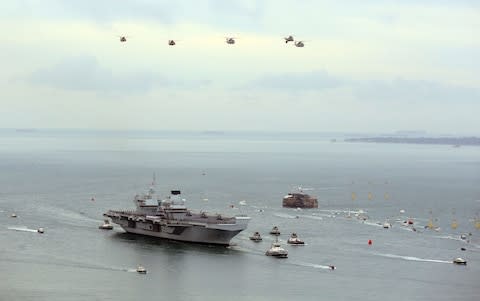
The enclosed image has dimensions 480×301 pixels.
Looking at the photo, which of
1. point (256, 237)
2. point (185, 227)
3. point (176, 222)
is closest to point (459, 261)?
point (256, 237)

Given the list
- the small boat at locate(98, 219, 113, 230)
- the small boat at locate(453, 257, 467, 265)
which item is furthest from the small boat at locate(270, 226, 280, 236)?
the small boat at locate(453, 257, 467, 265)

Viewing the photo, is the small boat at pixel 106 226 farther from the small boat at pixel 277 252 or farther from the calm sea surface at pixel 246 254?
the small boat at pixel 277 252

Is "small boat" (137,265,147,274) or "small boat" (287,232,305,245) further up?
"small boat" (287,232,305,245)

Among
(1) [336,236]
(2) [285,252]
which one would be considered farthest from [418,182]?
(2) [285,252]

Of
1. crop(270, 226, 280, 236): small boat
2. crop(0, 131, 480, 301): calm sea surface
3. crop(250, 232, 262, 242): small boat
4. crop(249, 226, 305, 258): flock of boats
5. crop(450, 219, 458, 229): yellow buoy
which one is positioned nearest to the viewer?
crop(0, 131, 480, 301): calm sea surface

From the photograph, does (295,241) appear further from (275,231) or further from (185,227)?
(185,227)

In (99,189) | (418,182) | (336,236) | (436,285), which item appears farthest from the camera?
(418,182)

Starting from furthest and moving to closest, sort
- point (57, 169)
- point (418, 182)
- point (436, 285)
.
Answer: point (57, 169) → point (418, 182) → point (436, 285)

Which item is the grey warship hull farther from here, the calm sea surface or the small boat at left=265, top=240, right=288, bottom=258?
the small boat at left=265, top=240, right=288, bottom=258

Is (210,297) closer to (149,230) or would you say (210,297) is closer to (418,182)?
(149,230)
